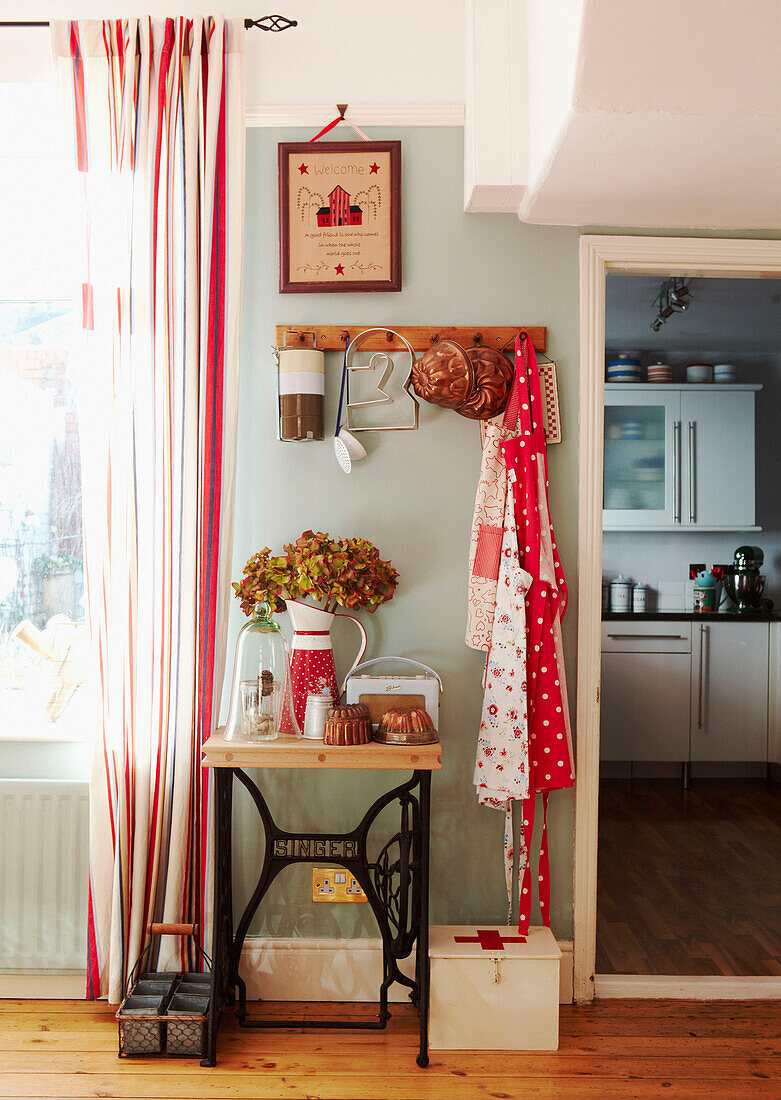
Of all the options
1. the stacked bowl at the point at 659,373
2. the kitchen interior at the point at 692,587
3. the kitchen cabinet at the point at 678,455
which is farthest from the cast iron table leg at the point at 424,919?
the stacked bowl at the point at 659,373

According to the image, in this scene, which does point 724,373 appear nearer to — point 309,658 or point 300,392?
point 300,392

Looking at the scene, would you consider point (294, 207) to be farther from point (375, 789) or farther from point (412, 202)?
point (375, 789)

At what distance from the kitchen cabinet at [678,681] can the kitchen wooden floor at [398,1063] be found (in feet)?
7.11

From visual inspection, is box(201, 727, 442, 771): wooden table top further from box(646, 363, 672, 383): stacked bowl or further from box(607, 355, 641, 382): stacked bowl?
box(646, 363, 672, 383): stacked bowl

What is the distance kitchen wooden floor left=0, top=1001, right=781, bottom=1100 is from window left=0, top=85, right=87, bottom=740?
2.86 feet

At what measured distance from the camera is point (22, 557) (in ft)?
8.80

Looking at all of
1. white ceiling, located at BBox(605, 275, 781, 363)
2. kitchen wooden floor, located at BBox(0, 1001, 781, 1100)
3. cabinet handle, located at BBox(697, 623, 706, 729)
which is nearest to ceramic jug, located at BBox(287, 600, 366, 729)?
kitchen wooden floor, located at BBox(0, 1001, 781, 1100)

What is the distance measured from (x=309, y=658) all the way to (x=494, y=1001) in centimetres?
100

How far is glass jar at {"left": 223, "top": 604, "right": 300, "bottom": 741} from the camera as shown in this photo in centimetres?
227

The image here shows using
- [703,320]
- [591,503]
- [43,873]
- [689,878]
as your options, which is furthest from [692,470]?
[43,873]

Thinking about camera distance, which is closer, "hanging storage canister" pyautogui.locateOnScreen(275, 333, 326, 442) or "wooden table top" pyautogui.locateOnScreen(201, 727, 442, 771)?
"wooden table top" pyautogui.locateOnScreen(201, 727, 442, 771)

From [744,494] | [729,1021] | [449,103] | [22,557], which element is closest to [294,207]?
[449,103]

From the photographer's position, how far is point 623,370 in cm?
493

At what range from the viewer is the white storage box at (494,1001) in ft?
7.45
